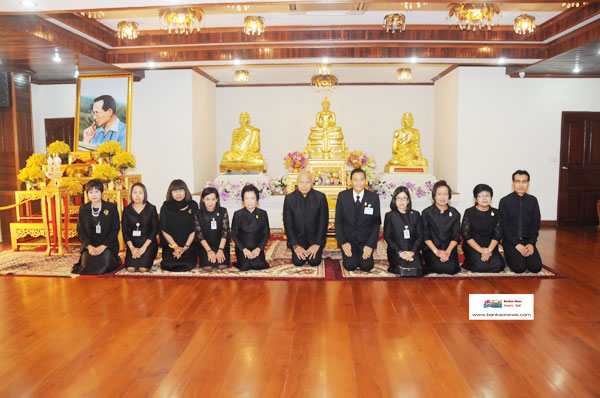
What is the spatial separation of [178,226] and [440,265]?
2.62 m

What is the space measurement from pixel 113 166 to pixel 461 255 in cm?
433

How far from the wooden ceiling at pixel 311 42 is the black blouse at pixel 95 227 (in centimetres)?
205

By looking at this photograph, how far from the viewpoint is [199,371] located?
2.50m

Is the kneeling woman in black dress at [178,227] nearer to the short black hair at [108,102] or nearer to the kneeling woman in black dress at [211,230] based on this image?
the kneeling woman in black dress at [211,230]

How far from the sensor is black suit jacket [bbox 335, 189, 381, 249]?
186 inches

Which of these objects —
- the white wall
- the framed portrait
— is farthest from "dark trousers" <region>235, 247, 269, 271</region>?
the white wall

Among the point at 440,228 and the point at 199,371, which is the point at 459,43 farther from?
the point at 199,371

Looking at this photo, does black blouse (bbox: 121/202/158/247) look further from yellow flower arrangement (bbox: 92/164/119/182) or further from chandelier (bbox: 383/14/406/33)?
chandelier (bbox: 383/14/406/33)

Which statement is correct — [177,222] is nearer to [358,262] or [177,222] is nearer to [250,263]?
[250,263]

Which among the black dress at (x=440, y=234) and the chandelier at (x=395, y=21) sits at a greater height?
the chandelier at (x=395, y=21)

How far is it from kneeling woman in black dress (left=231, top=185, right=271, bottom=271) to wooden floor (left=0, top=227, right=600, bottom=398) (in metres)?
0.43

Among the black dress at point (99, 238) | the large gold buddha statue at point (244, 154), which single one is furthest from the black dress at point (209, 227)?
the large gold buddha statue at point (244, 154)

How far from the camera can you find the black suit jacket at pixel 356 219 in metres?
4.73

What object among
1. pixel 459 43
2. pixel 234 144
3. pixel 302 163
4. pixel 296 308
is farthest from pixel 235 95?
pixel 296 308
